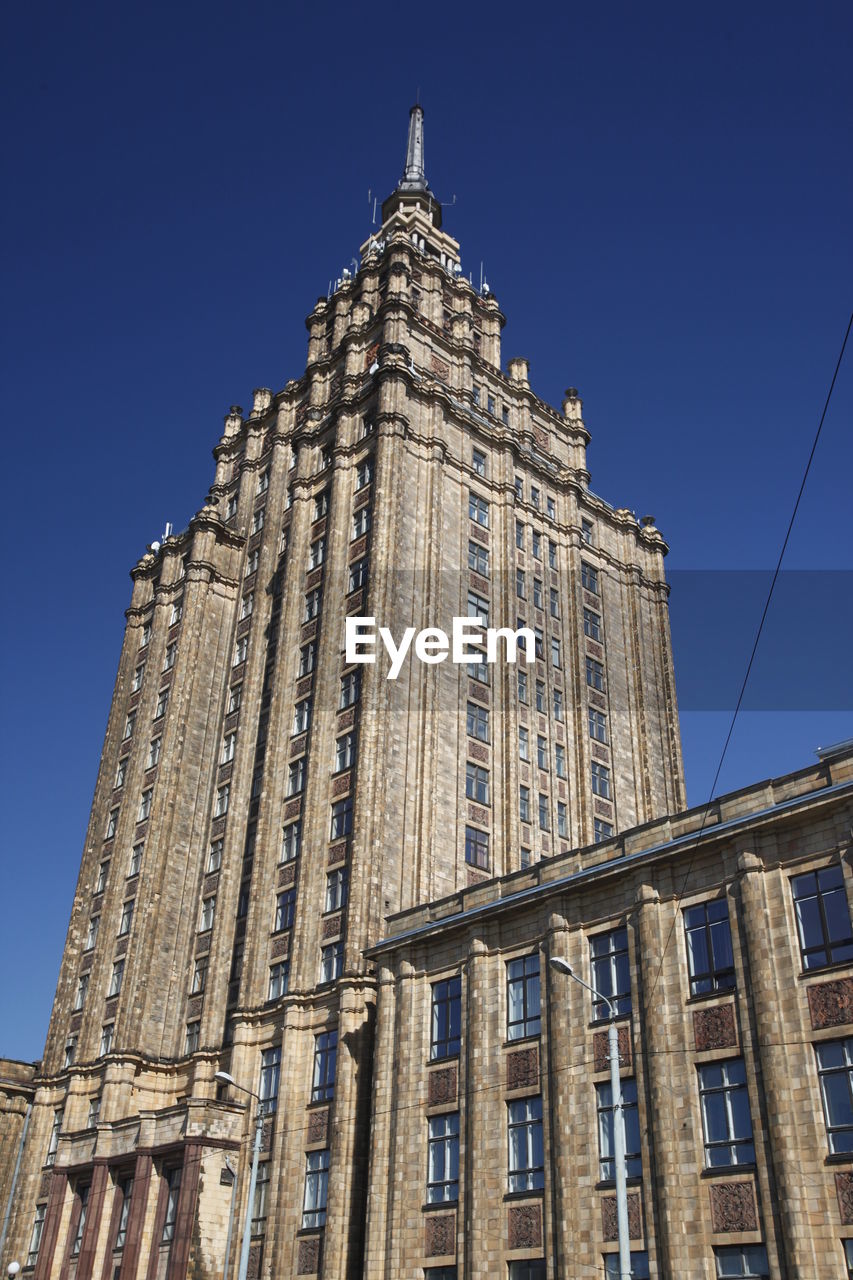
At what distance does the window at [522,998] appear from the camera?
38.8 metres

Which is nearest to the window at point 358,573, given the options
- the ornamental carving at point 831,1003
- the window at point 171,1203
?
the window at point 171,1203

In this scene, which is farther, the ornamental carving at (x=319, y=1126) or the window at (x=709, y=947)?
the ornamental carving at (x=319, y=1126)

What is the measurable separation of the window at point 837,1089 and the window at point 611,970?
679cm

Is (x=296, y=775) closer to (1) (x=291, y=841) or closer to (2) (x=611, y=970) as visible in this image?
(1) (x=291, y=841)

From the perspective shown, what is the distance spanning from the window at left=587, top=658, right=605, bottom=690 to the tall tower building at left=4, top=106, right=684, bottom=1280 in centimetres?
28

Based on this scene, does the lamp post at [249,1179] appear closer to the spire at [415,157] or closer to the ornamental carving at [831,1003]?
the ornamental carving at [831,1003]

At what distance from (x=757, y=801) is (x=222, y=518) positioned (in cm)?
5260

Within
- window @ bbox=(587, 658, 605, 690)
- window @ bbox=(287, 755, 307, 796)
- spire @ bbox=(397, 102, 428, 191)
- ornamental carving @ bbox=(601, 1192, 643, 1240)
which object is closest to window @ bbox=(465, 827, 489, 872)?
window @ bbox=(287, 755, 307, 796)

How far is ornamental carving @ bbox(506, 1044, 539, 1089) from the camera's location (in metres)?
37.6

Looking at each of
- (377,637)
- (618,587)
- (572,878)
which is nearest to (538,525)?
(618,587)

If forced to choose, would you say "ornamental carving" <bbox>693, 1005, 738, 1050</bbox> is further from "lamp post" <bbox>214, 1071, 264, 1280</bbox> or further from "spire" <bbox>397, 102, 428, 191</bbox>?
"spire" <bbox>397, 102, 428, 191</bbox>

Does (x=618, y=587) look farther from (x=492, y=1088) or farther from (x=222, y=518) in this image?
(x=492, y=1088)

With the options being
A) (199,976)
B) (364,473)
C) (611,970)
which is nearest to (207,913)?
(199,976)

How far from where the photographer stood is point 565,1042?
37.0 m
